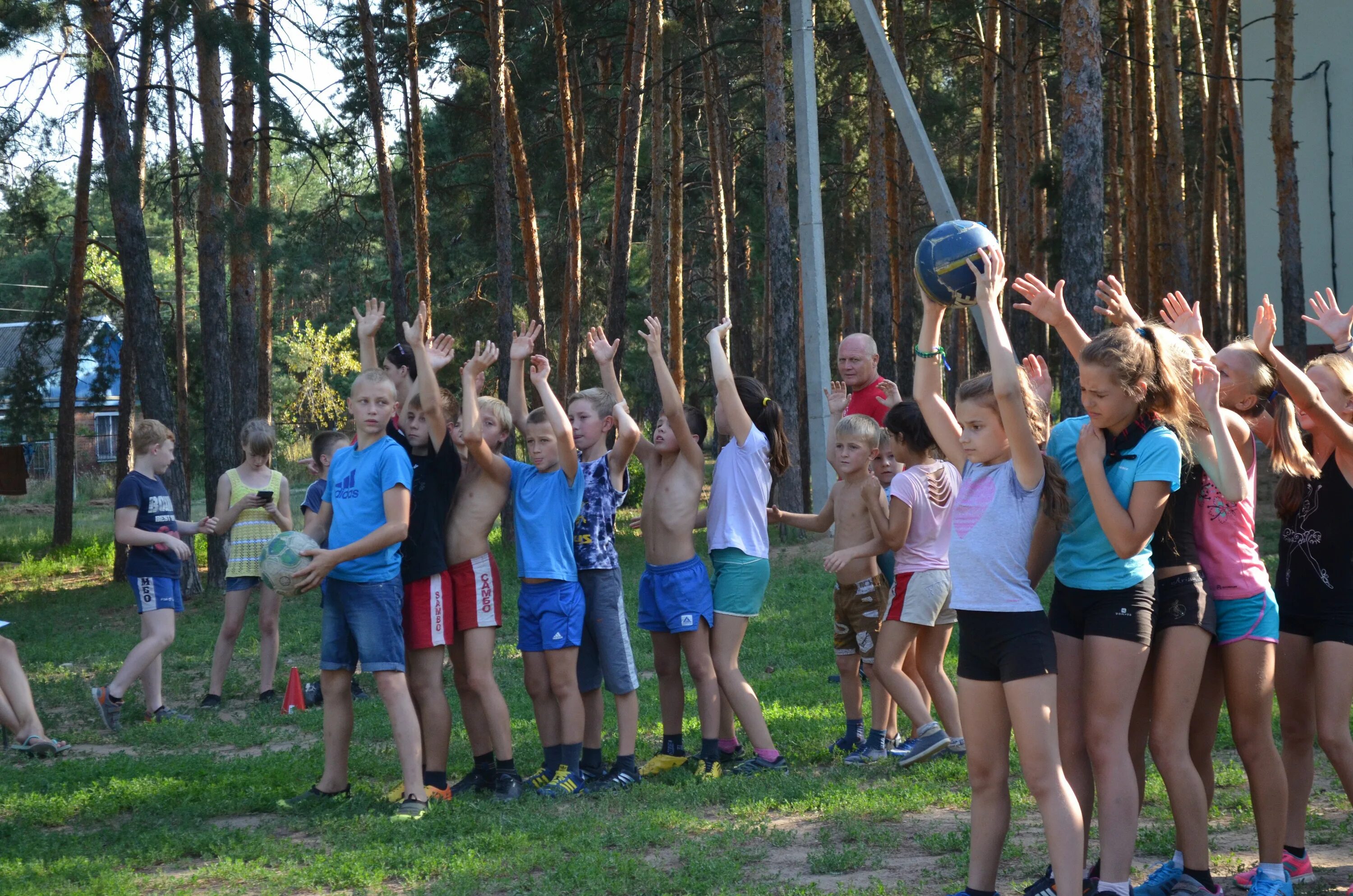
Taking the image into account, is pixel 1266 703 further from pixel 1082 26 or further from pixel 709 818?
pixel 1082 26

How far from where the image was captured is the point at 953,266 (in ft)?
15.5

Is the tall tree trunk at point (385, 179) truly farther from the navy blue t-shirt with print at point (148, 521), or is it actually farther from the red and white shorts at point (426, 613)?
the red and white shorts at point (426, 613)

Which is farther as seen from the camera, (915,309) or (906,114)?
(915,309)

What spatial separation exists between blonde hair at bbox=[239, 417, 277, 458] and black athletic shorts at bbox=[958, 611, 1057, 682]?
611 cm

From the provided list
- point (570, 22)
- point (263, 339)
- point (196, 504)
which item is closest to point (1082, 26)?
point (570, 22)

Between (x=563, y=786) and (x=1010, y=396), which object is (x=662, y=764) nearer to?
(x=563, y=786)

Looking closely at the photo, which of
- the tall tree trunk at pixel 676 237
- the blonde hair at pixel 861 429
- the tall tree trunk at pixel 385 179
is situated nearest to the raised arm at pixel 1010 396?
the blonde hair at pixel 861 429

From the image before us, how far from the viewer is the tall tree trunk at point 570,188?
2075 cm

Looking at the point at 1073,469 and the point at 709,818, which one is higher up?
the point at 1073,469

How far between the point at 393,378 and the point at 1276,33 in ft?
52.2

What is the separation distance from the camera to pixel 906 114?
10852 millimetres

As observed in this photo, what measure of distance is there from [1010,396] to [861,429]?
2465mm

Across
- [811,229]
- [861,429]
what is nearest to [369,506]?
[861,429]

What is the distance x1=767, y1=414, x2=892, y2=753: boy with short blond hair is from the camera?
618 cm
